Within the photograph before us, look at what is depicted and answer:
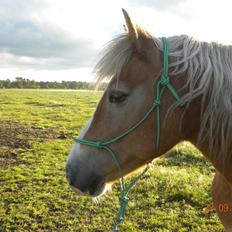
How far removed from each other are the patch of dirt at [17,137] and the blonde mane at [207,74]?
22.2 ft

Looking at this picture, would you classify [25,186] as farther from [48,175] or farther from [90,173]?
[90,173]

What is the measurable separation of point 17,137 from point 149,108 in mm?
10214

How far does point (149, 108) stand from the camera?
2.12 metres

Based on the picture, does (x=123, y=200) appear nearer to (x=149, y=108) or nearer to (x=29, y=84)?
(x=149, y=108)

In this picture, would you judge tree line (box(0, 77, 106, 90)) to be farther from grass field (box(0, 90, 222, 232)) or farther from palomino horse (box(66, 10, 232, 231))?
palomino horse (box(66, 10, 232, 231))

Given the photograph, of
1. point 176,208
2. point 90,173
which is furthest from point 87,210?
point 90,173

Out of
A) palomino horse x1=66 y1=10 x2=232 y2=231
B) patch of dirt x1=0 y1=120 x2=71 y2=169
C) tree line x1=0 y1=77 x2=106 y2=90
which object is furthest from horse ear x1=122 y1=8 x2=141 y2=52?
tree line x1=0 y1=77 x2=106 y2=90

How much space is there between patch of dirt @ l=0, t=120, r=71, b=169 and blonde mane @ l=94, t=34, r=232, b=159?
6.78 m

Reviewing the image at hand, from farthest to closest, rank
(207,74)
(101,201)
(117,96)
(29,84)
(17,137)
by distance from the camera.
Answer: (29,84)
(17,137)
(101,201)
(117,96)
(207,74)

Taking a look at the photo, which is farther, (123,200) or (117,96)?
(123,200)

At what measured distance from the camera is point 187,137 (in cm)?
223

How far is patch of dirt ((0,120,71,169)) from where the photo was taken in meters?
9.02

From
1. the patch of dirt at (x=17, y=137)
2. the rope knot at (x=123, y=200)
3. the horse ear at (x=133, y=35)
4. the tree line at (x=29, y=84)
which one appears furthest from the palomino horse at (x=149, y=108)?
the tree line at (x=29, y=84)

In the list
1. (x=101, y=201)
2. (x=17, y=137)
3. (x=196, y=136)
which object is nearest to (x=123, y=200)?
(x=196, y=136)
